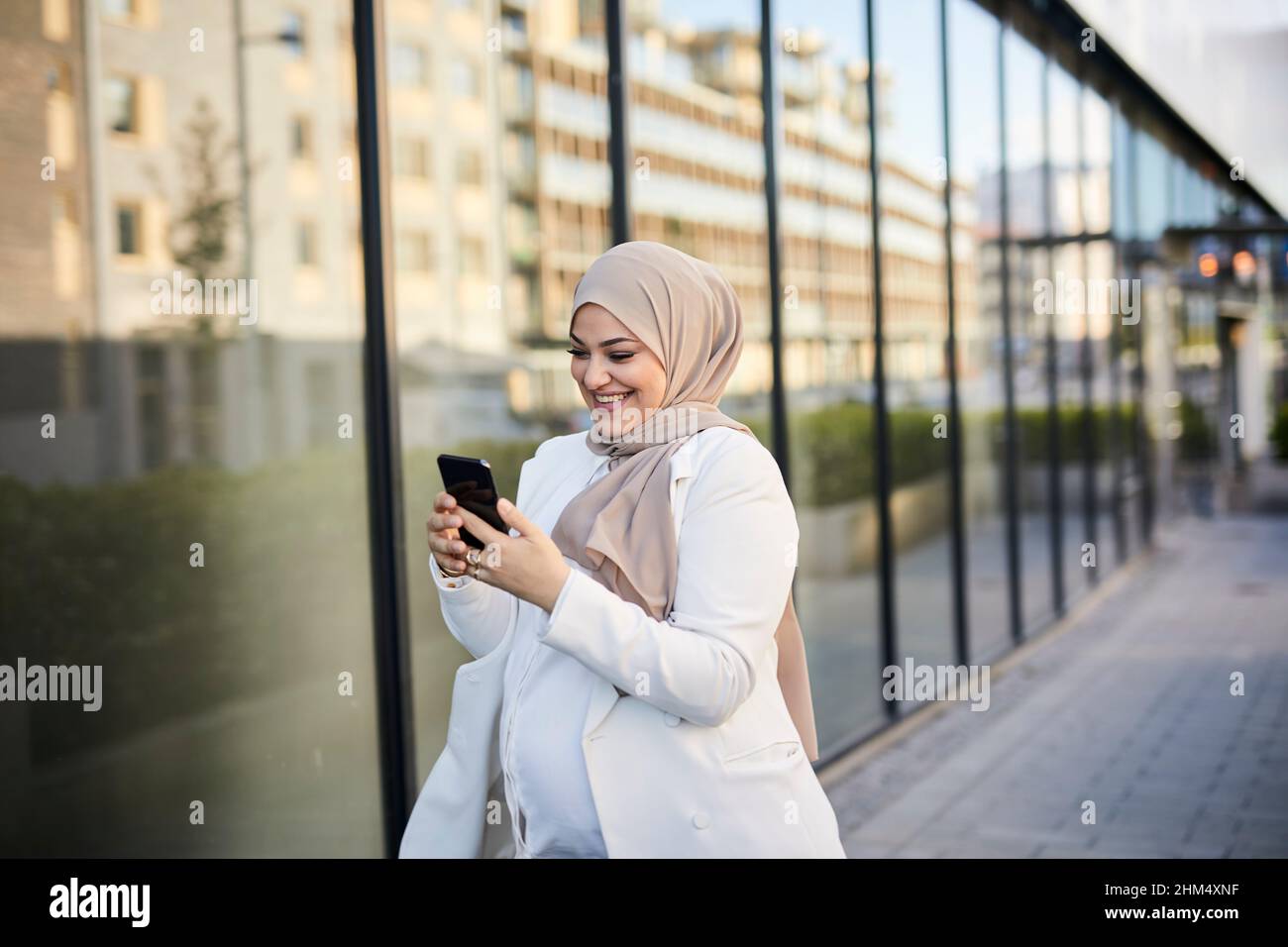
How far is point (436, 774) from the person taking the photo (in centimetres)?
236

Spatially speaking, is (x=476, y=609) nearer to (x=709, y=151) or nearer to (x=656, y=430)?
(x=656, y=430)

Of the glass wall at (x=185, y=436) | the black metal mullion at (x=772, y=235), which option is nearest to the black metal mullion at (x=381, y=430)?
the glass wall at (x=185, y=436)

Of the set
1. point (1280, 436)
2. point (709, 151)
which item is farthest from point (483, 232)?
point (1280, 436)

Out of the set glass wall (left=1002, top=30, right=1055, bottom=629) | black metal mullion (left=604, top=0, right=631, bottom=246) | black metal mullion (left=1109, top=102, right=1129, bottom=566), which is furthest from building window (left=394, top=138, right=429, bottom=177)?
black metal mullion (left=1109, top=102, right=1129, bottom=566)

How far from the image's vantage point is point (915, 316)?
8.32m

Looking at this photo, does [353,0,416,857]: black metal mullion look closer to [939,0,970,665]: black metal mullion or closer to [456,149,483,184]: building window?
[456,149,483,184]: building window

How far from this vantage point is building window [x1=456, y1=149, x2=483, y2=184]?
179 inches

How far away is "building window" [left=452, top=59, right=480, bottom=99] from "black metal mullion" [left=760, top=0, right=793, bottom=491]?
7.19 ft

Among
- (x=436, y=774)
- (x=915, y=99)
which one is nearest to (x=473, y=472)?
(x=436, y=774)

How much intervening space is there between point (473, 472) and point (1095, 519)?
11.9 metres

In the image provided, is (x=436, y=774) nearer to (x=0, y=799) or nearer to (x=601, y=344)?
(x=601, y=344)

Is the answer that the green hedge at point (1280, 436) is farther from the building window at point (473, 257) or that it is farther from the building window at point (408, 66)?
the building window at point (408, 66)
